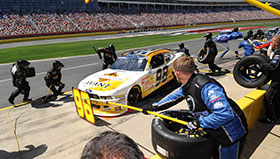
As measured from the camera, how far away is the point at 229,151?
90.9 inches

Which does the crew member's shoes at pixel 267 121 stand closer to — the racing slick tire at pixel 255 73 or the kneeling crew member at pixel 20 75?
the racing slick tire at pixel 255 73

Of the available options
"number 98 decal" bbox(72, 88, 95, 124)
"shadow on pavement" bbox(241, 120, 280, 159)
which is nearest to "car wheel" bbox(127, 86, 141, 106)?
"number 98 decal" bbox(72, 88, 95, 124)

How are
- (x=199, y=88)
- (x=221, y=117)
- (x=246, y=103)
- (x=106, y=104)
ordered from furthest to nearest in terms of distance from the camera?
(x=106, y=104), (x=246, y=103), (x=199, y=88), (x=221, y=117)

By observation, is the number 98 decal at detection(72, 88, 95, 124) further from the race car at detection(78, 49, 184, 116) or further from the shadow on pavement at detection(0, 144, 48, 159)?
the shadow on pavement at detection(0, 144, 48, 159)

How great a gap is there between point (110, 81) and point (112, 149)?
412cm

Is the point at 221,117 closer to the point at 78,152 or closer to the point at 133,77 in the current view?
the point at 78,152

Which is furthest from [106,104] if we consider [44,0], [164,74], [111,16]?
[44,0]

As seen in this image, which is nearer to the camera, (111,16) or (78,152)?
(78,152)

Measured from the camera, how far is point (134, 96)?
17.4 ft

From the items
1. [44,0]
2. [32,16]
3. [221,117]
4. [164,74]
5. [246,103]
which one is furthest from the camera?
[44,0]

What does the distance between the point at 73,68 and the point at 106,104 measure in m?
6.99

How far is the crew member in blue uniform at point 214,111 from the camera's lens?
6.93ft

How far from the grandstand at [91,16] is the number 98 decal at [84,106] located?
3084cm

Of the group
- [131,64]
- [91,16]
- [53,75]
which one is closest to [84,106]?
[131,64]
